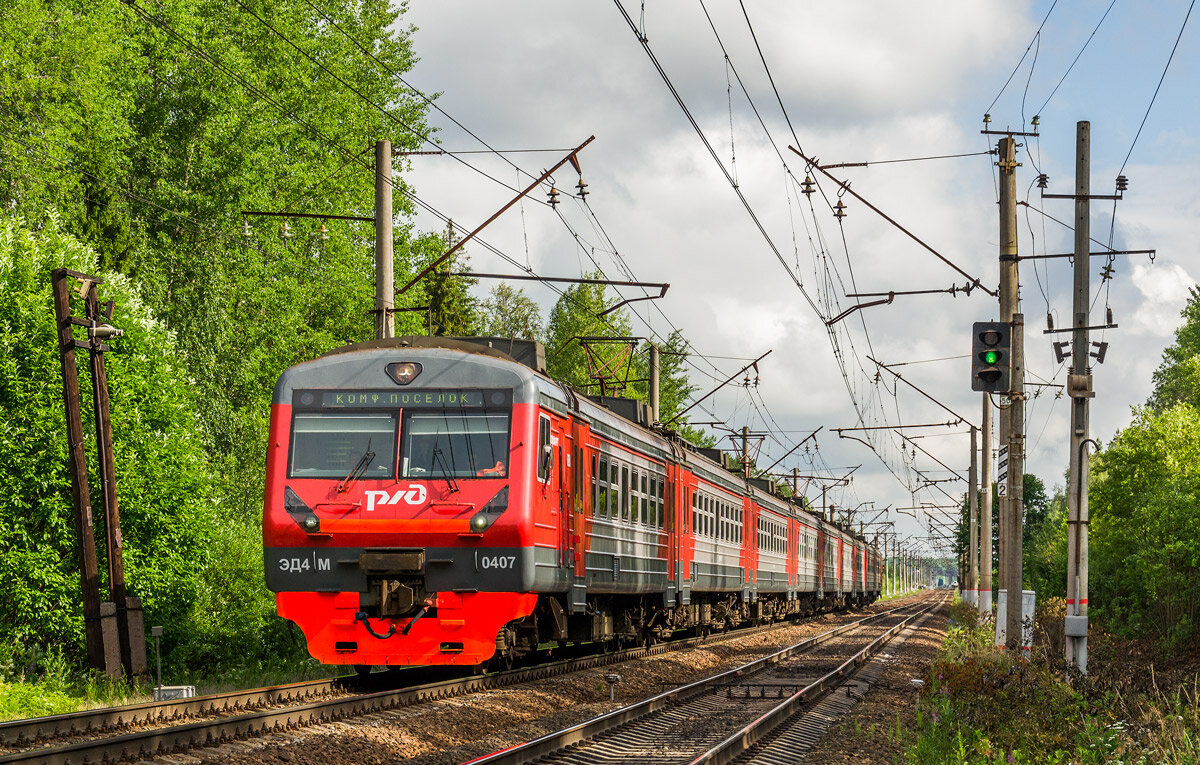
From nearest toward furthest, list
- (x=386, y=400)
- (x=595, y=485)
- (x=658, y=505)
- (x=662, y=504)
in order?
1. (x=386, y=400)
2. (x=595, y=485)
3. (x=658, y=505)
4. (x=662, y=504)

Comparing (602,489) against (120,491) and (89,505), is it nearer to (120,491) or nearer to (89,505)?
(89,505)

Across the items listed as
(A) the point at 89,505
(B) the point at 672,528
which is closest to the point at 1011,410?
(B) the point at 672,528

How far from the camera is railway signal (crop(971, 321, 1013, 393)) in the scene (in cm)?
1505

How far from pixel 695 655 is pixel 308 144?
827 inches

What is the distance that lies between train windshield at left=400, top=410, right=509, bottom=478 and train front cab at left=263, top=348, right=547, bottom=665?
0.03 feet

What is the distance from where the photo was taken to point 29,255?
2141 centimetres

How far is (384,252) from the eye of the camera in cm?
1806

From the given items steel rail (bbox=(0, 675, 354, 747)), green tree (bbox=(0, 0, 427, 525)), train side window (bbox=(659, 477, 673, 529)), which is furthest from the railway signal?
green tree (bbox=(0, 0, 427, 525))

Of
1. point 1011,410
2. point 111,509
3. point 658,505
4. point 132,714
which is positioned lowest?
point 132,714

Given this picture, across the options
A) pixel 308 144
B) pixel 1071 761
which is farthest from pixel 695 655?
pixel 308 144

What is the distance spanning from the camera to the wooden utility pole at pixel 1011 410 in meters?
16.8

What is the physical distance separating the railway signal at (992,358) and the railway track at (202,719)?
648 centimetres

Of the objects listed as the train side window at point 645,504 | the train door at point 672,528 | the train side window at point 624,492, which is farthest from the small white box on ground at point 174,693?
the train door at point 672,528

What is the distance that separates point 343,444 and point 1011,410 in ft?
27.4
